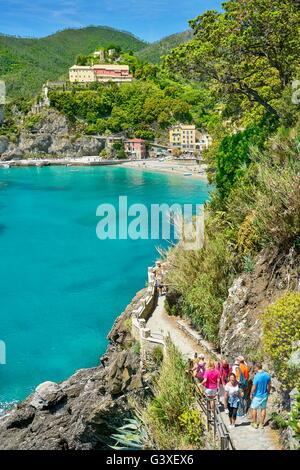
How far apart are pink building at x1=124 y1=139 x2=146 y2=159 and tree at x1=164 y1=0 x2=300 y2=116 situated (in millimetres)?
87339

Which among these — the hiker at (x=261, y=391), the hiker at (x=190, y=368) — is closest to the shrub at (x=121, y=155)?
the hiker at (x=190, y=368)

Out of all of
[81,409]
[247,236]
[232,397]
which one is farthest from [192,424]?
[81,409]

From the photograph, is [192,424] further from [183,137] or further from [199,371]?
[183,137]

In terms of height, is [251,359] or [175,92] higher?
[175,92]

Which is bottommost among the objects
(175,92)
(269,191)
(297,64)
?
(269,191)

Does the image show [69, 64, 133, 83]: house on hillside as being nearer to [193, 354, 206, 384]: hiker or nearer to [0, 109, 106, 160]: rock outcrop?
[0, 109, 106, 160]: rock outcrop

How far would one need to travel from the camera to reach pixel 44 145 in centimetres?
11481

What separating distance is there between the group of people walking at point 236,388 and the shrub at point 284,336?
1.23 ft

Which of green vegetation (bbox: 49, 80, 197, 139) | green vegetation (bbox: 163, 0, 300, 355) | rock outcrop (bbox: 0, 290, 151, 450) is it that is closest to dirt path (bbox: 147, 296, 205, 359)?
green vegetation (bbox: 163, 0, 300, 355)

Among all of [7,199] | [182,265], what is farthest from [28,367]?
[7,199]

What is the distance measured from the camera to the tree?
17.1 meters
